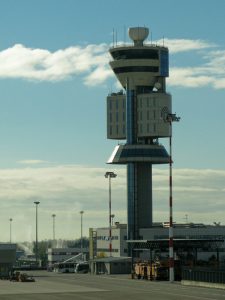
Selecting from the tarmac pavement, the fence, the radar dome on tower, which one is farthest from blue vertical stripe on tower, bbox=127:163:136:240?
the tarmac pavement

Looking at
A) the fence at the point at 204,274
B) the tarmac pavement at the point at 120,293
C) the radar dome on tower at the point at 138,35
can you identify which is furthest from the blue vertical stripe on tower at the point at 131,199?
the tarmac pavement at the point at 120,293

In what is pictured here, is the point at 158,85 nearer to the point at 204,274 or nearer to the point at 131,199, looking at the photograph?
the point at 131,199

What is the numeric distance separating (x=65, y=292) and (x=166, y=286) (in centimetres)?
1382

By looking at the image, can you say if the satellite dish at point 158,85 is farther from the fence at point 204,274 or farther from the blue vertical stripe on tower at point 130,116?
the fence at point 204,274

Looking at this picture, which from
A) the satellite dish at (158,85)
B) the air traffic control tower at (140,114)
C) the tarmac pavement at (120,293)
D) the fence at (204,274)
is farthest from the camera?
the satellite dish at (158,85)

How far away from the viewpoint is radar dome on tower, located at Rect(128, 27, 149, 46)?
192 meters

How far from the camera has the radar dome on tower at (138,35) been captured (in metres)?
192

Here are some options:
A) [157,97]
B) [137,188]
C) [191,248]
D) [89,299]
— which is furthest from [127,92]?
[89,299]

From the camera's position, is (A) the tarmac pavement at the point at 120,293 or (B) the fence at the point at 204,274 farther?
(B) the fence at the point at 204,274

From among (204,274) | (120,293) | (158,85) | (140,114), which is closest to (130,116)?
(140,114)

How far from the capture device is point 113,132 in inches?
7717

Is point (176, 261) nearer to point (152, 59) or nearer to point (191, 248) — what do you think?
point (191, 248)

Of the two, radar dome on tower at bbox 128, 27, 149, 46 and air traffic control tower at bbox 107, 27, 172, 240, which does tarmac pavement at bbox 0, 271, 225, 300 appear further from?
radar dome on tower at bbox 128, 27, 149, 46

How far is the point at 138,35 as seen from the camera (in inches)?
7589
